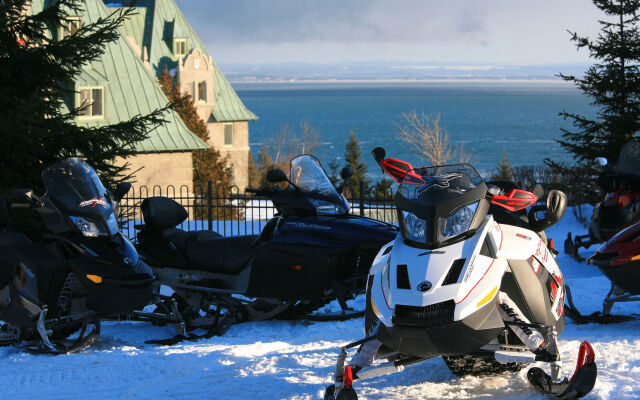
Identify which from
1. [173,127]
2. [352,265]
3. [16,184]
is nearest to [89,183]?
[352,265]

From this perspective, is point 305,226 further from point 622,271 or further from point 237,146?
point 237,146

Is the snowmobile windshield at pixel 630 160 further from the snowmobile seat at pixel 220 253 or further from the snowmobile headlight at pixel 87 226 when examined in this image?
the snowmobile headlight at pixel 87 226

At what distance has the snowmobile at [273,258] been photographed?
7.42 meters

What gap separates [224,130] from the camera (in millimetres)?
54031

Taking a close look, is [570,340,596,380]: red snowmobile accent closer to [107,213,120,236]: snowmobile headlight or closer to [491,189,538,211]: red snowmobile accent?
[491,189,538,211]: red snowmobile accent

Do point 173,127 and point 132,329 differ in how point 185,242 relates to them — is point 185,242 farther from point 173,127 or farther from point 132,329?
point 173,127

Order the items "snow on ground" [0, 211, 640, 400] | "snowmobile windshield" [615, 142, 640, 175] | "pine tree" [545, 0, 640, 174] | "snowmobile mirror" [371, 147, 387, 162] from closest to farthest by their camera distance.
→ 1. "snow on ground" [0, 211, 640, 400]
2. "snowmobile mirror" [371, 147, 387, 162]
3. "snowmobile windshield" [615, 142, 640, 175]
4. "pine tree" [545, 0, 640, 174]

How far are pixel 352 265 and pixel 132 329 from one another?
225cm

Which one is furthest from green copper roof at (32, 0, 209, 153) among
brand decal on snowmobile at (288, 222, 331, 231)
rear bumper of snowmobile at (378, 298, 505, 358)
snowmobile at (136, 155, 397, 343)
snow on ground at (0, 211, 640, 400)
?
rear bumper of snowmobile at (378, 298, 505, 358)

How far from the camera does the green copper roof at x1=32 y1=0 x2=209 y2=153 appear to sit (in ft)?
105

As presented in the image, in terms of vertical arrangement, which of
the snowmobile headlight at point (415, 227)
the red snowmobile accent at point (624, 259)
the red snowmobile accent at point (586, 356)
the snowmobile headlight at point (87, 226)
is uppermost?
the snowmobile headlight at point (415, 227)

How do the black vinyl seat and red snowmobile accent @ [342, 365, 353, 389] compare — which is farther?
the black vinyl seat

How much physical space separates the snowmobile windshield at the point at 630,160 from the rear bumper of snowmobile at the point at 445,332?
6.14 m

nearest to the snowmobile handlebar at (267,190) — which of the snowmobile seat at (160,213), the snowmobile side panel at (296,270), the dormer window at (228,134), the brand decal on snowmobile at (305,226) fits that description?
the brand decal on snowmobile at (305,226)
